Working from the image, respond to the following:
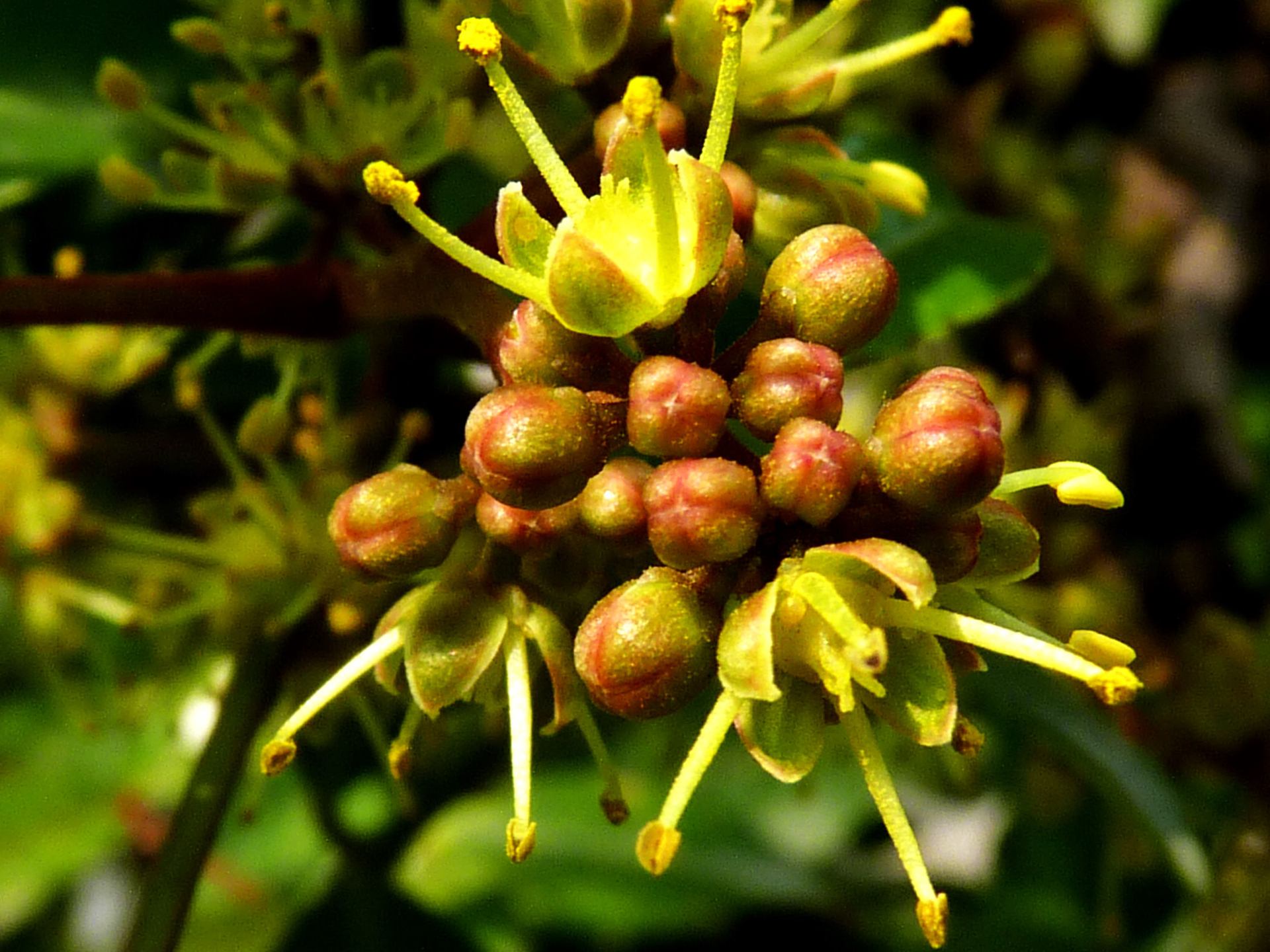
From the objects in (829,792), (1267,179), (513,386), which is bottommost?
(829,792)

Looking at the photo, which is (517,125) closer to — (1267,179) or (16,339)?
(16,339)

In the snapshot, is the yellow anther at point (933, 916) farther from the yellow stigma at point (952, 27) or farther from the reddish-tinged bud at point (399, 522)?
the yellow stigma at point (952, 27)

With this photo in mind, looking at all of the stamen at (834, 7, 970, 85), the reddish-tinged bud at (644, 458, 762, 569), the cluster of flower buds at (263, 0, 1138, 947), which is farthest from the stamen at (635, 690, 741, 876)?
the stamen at (834, 7, 970, 85)

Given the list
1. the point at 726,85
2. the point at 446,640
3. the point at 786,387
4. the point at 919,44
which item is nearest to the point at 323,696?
the point at 446,640

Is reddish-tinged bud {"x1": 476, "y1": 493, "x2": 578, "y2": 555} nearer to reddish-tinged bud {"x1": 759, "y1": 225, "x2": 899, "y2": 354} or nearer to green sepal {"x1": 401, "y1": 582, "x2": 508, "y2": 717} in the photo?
green sepal {"x1": 401, "y1": 582, "x2": 508, "y2": 717}

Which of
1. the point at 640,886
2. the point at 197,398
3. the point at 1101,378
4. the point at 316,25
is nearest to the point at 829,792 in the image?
the point at 640,886

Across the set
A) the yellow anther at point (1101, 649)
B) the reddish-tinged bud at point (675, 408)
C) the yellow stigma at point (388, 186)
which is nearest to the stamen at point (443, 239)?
the yellow stigma at point (388, 186)
